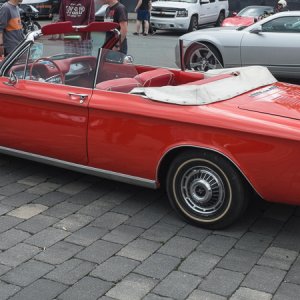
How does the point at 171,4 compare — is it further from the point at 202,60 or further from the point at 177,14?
the point at 202,60

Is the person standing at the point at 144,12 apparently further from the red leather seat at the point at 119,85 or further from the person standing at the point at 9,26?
the red leather seat at the point at 119,85

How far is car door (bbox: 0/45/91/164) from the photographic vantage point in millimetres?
4746

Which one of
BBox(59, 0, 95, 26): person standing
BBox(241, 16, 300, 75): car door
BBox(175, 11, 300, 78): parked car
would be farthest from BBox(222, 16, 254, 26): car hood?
BBox(59, 0, 95, 26): person standing

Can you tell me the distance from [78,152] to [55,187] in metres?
0.54

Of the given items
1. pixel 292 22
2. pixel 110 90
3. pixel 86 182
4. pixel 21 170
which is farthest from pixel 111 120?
pixel 292 22

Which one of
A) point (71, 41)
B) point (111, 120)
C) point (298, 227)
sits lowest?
point (298, 227)

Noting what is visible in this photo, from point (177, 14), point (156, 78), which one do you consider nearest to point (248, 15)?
point (177, 14)

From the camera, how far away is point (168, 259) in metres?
3.84

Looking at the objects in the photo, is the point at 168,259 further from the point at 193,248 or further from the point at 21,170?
the point at 21,170

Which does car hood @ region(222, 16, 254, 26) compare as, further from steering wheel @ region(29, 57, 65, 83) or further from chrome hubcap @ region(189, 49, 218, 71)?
steering wheel @ region(29, 57, 65, 83)

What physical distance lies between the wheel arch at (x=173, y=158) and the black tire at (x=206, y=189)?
0.02m

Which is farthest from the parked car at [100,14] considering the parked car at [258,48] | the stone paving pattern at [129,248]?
the stone paving pattern at [129,248]

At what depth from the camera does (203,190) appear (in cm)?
428

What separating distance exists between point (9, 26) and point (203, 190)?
425 cm
